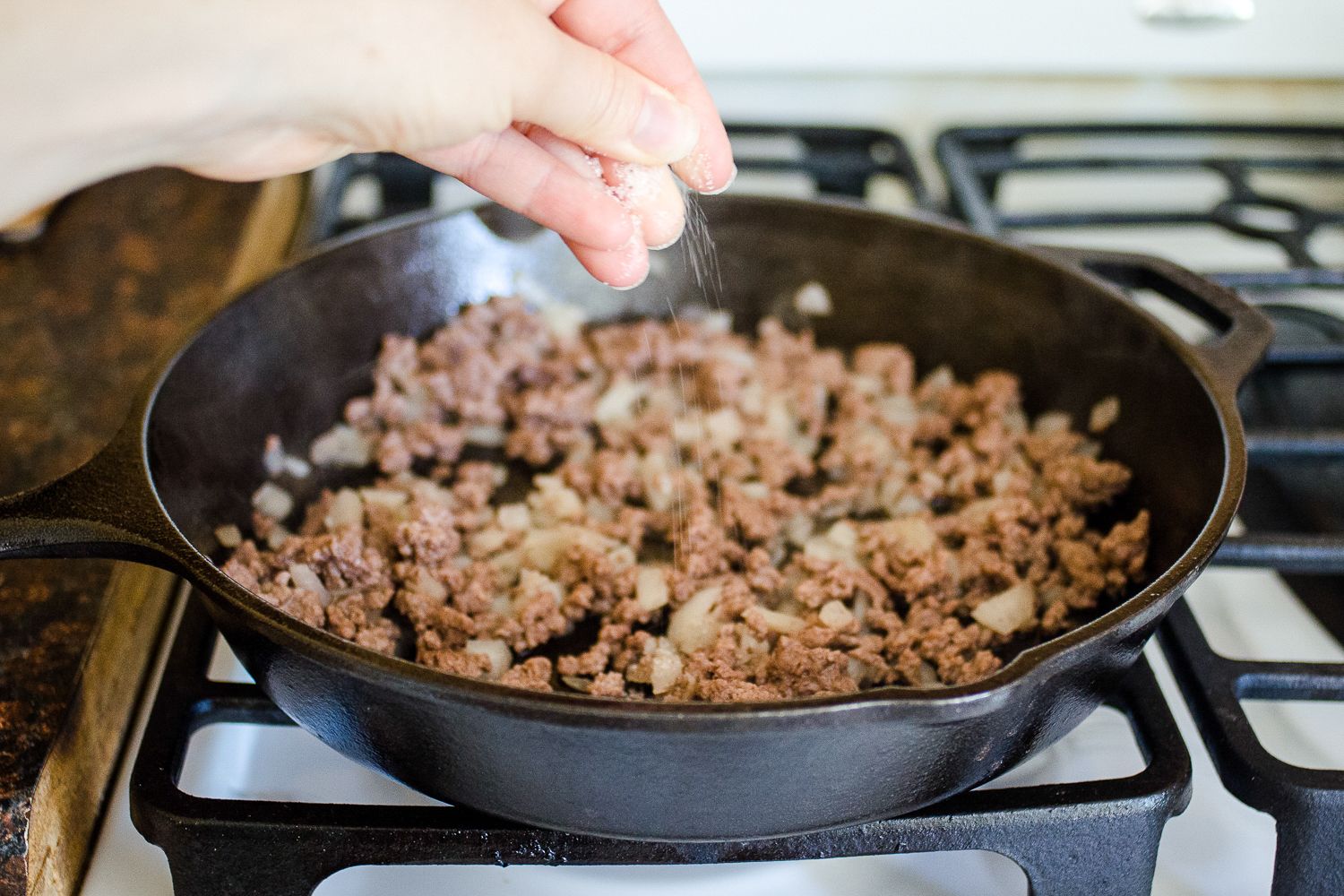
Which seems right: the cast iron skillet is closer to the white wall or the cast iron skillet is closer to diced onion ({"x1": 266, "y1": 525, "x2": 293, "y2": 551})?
diced onion ({"x1": 266, "y1": 525, "x2": 293, "y2": 551})

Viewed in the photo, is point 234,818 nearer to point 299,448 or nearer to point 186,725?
point 186,725

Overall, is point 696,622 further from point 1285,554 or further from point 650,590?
point 1285,554

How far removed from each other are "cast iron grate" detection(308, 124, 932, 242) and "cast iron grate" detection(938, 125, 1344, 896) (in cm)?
7

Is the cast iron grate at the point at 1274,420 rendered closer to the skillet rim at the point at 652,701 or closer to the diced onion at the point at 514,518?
the skillet rim at the point at 652,701

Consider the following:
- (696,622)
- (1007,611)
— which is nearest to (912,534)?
(1007,611)

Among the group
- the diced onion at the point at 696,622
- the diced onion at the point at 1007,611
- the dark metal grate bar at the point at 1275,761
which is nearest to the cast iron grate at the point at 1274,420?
the dark metal grate bar at the point at 1275,761

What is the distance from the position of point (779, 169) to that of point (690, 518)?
1.88 feet

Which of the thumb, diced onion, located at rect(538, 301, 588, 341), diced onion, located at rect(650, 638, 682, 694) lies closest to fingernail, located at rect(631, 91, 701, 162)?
the thumb

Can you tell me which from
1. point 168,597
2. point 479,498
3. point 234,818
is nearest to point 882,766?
point 234,818

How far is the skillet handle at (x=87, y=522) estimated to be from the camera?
668mm

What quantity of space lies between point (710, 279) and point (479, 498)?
40 centimetres

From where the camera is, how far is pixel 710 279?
1.28 m

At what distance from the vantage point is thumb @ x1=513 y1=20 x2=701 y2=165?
68 centimetres

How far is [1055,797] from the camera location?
0.69 meters
